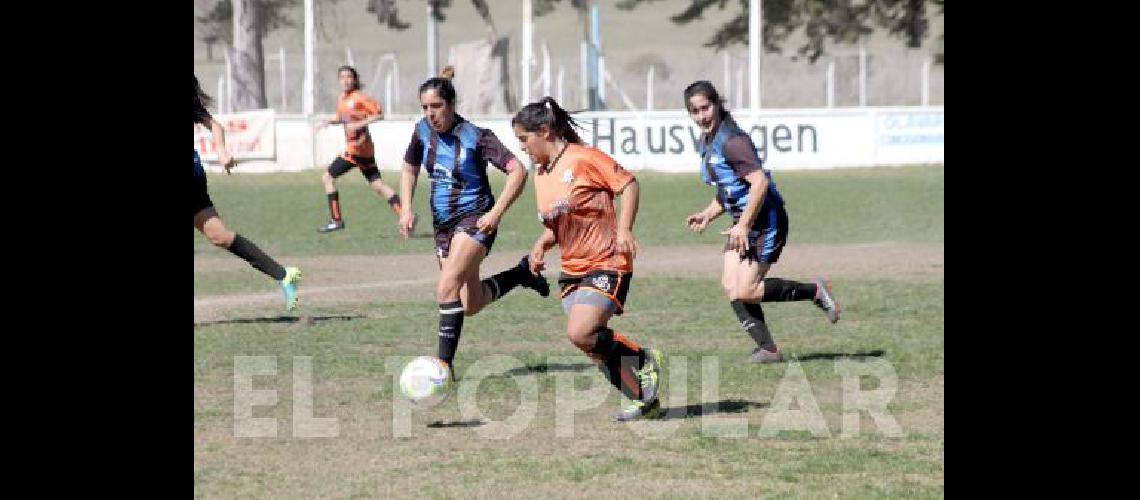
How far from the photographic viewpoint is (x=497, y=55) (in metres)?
48.3

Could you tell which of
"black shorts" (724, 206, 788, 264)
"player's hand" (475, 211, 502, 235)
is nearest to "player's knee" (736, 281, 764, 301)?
"black shorts" (724, 206, 788, 264)

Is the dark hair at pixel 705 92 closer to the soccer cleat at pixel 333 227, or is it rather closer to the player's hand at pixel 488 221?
the player's hand at pixel 488 221

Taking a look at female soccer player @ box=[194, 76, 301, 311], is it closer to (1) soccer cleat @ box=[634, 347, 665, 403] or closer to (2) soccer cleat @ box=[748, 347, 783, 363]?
(2) soccer cleat @ box=[748, 347, 783, 363]

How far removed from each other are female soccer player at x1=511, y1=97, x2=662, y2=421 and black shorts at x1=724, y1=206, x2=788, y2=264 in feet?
7.47

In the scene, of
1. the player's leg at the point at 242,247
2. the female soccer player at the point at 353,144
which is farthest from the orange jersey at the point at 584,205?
the female soccer player at the point at 353,144

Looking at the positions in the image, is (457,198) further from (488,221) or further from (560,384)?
(560,384)

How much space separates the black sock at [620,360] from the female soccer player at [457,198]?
3.88ft

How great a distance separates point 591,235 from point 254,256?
15.1ft

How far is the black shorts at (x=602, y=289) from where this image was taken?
8531 mm

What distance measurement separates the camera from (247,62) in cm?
4784

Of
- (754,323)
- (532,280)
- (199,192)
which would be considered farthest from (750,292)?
(199,192)

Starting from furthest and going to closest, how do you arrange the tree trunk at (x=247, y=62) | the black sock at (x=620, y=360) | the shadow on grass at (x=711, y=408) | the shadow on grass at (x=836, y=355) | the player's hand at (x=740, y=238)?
the tree trunk at (x=247, y=62)
the shadow on grass at (x=836, y=355)
the player's hand at (x=740, y=238)
the shadow on grass at (x=711, y=408)
the black sock at (x=620, y=360)
